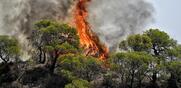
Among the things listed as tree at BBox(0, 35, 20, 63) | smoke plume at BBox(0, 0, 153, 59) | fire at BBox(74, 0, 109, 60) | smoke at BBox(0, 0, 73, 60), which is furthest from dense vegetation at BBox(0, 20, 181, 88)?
smoke plume at BBox(0, 0, 153, 59)

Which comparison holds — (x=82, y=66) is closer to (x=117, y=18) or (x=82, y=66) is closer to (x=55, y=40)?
(x=55, y=40)

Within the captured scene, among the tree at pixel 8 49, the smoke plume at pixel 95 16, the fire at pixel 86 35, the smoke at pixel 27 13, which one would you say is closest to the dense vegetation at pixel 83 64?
the tree at pixel 8 49

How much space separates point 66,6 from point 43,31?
695 inches

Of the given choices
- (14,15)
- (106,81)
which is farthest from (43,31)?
(14,15)

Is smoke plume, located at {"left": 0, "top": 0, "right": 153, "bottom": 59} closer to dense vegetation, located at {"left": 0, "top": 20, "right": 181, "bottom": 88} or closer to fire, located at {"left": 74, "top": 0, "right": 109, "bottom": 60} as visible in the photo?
fire, located at {"left": 74, "top": 0, "right": 109, "bottom": 60}

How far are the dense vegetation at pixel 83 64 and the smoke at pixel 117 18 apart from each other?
13407 mm

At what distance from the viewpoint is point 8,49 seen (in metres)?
91.6

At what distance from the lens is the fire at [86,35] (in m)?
100

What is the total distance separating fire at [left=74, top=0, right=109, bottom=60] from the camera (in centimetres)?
10044

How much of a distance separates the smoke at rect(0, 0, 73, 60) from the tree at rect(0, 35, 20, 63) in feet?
40.8

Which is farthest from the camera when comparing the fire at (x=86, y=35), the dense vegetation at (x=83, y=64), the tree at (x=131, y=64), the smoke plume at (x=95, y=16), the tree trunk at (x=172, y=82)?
the smoke plume at (x=95, y=16)

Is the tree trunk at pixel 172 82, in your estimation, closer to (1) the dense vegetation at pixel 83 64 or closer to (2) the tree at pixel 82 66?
(1) the dense vegetation at pixel 83 64

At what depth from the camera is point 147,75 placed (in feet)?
287

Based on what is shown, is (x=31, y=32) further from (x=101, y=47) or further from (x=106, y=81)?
(x=106, y=81)
